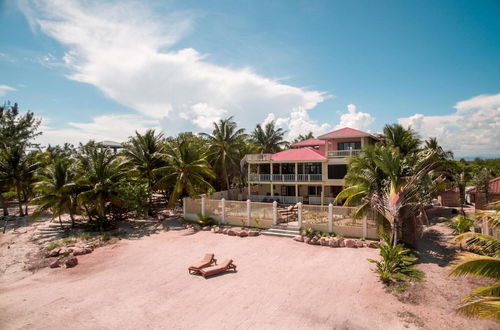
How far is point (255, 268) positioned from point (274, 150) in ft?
111

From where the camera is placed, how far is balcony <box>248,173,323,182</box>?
27656 mm

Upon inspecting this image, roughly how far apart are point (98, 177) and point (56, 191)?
2.83 metres

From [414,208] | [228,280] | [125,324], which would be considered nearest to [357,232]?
[414,208]

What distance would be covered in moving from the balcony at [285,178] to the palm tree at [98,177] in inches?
551

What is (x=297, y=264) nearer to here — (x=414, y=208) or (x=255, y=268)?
(x=255, y=268)

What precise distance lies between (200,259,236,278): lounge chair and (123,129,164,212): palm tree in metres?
13.0

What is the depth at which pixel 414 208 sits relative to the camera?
42.3 ft

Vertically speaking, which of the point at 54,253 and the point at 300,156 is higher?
the point at 300,156

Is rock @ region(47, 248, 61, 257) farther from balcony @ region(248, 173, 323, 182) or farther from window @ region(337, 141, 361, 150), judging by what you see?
window @ region(337, 141, 361, 150)

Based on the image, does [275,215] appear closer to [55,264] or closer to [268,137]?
[55,264]

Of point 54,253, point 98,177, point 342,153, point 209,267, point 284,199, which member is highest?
point 342,153

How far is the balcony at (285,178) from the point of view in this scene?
1089 inches

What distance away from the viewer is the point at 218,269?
11883mm

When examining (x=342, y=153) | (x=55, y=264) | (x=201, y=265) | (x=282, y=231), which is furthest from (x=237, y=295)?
(x=342, y=153)
